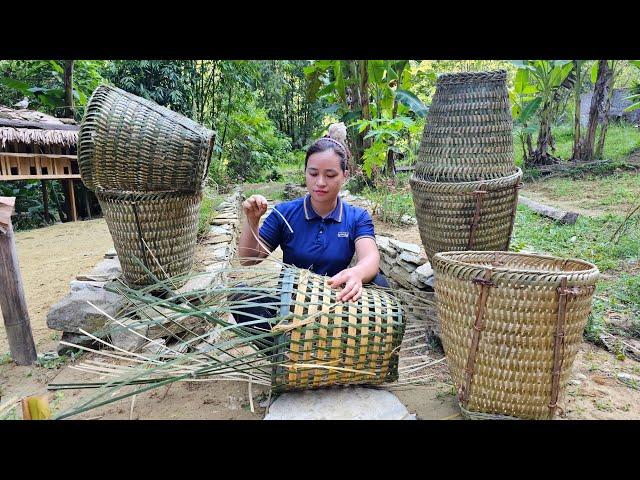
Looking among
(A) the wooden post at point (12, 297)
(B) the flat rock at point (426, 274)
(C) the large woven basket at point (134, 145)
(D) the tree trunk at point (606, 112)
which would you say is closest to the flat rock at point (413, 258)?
(B) the flat rock at point (426, 274)

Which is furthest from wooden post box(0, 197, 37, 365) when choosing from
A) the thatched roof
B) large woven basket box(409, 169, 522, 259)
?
the thatched roof

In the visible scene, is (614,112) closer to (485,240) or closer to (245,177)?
(245,177)

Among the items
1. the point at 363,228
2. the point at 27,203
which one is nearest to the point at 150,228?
the point at 363,228

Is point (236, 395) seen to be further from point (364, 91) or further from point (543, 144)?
point (543, 144)

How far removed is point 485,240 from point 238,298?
5.05 feet

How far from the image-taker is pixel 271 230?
2586 mm

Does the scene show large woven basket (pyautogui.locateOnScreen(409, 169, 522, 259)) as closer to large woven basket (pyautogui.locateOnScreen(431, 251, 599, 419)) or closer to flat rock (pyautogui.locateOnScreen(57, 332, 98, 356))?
large woven basket (pyautogui.locateOnScreen(431, 251, 599, 419))

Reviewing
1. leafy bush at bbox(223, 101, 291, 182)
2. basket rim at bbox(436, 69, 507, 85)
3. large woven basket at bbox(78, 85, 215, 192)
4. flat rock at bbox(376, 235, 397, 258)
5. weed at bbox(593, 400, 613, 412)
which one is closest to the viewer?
weed at bbox(593, 400, 613, 412)

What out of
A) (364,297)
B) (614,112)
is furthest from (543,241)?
(614,112)

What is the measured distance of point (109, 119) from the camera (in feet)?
9.26

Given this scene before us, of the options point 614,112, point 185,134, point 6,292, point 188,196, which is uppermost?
point 614,112

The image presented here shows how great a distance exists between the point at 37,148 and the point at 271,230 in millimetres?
7747

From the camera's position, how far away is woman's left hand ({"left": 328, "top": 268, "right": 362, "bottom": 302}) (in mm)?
2037

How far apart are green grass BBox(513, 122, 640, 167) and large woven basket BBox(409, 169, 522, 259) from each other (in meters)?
6.96
